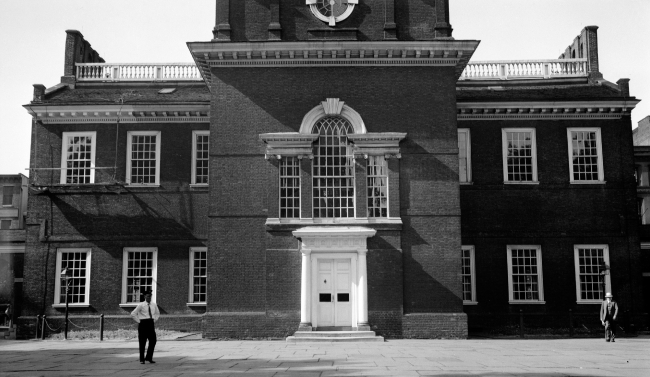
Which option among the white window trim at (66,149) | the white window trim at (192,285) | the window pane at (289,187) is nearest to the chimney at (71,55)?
the white window trim at (66,149)

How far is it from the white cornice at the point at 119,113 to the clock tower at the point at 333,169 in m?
4.81

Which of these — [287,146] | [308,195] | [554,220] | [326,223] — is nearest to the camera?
[326,223]

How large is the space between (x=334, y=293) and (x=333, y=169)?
4045mm

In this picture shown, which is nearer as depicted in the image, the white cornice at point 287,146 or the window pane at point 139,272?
the white cornice at point 287,146

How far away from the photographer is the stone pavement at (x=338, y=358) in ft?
47.3

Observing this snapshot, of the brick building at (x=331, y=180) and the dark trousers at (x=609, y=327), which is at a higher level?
the brick building at (x=331, y=180)

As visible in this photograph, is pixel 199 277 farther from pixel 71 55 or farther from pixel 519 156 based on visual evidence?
pixel 519 156

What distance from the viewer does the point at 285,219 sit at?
2361 cm

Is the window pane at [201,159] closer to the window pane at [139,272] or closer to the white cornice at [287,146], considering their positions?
the window pane at [139,272]

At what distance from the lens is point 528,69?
31.8 metres

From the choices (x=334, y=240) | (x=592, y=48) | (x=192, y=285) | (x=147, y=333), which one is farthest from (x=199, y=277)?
(x=592, y=48)

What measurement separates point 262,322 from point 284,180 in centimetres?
464

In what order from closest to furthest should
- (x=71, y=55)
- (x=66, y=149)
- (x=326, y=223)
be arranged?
1. (x=326, y=223)
2. (x=66, y=149)
3. (x=71, y=55)

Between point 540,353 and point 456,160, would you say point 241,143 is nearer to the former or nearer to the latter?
point 456,160
